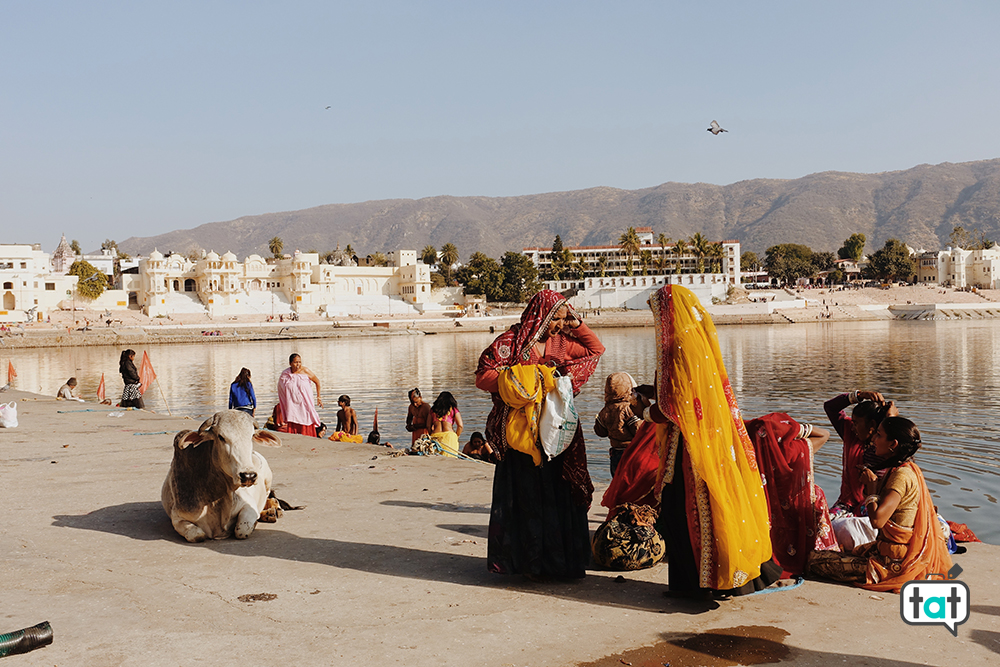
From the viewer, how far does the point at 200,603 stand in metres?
4.14

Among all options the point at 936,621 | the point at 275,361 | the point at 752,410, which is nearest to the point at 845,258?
the point at 275,361

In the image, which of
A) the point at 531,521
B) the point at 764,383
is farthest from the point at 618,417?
the point at 764,383

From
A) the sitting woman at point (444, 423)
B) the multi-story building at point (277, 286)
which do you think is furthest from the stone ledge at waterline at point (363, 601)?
the multi-story building at point (277, 286)

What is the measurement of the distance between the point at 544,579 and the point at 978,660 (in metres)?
2.04

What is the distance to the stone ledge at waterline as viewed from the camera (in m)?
3.49

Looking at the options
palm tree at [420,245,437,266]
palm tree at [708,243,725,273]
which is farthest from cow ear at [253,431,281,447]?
palm tree at [420,245,437,266]

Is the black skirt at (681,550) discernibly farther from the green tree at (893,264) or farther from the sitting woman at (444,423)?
the green tree at (893,264)

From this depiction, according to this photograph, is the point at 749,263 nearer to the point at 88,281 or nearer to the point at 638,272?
the point at 638,272

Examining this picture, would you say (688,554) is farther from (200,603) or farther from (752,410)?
(752,410)

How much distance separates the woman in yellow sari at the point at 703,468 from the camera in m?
3.94

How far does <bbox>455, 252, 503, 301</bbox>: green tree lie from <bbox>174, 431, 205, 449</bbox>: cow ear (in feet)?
296

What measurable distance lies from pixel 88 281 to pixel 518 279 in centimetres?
4526

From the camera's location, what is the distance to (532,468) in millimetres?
4406

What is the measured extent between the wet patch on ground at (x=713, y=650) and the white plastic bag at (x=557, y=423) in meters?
1.10
